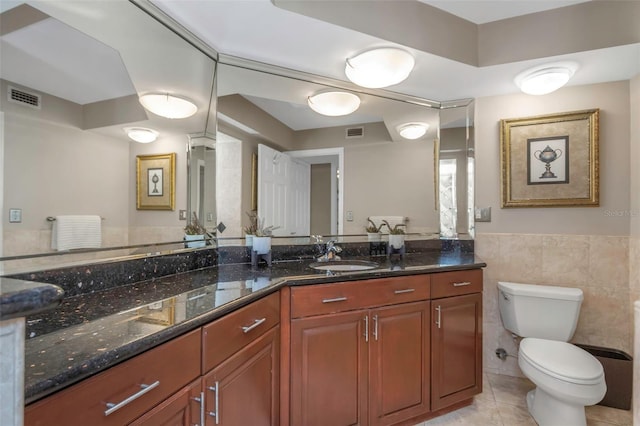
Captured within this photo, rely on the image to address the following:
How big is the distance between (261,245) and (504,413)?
1839 millimetres

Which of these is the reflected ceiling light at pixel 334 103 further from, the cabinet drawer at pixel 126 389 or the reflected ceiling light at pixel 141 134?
the cabinet drawer at pixel 126 389

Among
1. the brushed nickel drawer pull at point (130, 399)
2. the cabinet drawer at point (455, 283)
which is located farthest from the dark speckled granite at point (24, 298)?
the cabinet drawer at point (455, 283)

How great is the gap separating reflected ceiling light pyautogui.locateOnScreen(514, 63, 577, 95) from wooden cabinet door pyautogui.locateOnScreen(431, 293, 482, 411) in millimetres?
1396

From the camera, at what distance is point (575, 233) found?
214 centimetres

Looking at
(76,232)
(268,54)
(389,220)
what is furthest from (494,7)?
(76,232)

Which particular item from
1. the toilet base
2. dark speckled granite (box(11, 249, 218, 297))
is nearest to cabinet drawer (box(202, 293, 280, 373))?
dark speckled granite (box(11, 249, 218, 297))

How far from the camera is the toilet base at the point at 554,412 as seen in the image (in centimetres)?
162

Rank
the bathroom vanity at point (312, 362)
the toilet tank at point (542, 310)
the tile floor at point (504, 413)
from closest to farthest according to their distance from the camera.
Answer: the bathroom vanity at point (312, 362) < the tile floor at point (504, 413) < the toilet tank at point (542, 310)

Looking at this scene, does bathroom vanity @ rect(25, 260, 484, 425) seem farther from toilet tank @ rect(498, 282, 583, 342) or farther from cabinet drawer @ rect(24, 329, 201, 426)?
toilet tank @ rect(498, 282, 583, 342)

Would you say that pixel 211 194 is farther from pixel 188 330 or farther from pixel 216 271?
pixel 188 330

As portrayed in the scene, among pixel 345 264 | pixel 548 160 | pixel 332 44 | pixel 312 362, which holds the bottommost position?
pixel 312 362

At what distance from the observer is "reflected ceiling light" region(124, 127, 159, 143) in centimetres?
134

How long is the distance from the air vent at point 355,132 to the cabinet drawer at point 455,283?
119 centimetres

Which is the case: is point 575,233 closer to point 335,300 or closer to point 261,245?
point 335,300
